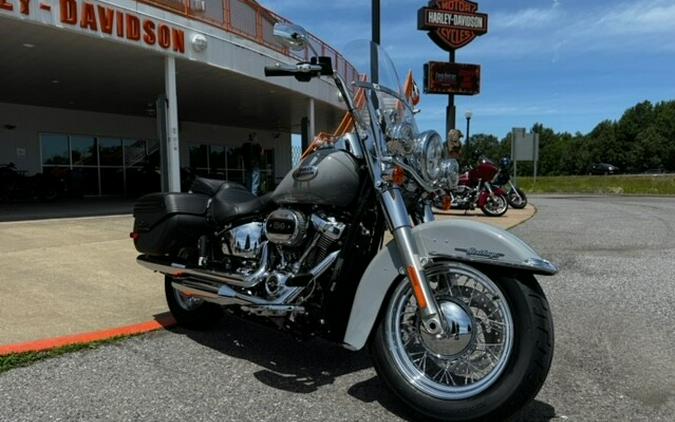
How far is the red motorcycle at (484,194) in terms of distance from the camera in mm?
13672

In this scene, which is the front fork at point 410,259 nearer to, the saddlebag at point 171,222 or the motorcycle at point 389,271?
the motorcycle at point 389,271

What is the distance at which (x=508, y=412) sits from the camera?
2443 millimetres

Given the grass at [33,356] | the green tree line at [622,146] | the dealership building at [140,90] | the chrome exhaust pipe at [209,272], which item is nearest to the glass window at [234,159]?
the dealership building at [140,90]

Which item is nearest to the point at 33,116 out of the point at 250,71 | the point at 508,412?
the point at 250,71

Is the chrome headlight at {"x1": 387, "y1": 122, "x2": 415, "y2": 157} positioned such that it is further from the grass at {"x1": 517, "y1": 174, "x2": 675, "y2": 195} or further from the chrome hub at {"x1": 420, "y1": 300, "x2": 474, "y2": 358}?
the grass at {"x1": 517, "y1": 174, "x2": 675, "y2": 195}

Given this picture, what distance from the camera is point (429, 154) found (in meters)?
2.90

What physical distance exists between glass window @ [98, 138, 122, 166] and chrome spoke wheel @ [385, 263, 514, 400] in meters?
19.9

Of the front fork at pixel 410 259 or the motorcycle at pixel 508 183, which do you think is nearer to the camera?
the front fork at pixel 410 259

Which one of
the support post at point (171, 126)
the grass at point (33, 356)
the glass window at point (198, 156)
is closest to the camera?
the grass at point (33, 356)

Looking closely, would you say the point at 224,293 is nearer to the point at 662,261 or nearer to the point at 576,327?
the point at 576,327

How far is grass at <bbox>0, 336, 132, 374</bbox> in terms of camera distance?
3.49 m

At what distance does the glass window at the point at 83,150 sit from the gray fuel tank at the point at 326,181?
18.8 meters

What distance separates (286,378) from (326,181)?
3.95 feet

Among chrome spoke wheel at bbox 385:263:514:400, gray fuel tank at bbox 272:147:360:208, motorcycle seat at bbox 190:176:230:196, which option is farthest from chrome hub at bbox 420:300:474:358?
motorcycle seat at bbox 190:176:230:196
